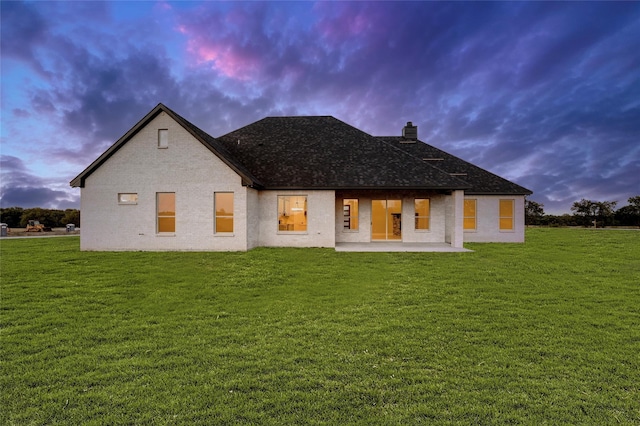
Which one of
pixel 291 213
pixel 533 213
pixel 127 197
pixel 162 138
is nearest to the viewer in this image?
pixel 162 138

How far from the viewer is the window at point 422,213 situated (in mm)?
18516

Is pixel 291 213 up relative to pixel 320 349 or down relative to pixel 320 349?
up

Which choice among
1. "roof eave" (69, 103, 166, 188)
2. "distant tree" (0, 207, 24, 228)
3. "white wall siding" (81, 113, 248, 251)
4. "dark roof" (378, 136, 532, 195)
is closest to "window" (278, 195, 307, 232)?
"white wall siding" (81, 113, 248, 251)

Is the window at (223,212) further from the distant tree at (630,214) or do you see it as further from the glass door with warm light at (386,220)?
the distant tree at (630,214)

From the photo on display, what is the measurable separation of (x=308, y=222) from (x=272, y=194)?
8.41ft

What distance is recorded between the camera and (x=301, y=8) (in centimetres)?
1476

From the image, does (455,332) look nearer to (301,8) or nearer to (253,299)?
(253,299)

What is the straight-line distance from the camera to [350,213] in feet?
60.5

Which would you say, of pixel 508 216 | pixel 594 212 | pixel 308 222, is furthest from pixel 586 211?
pixel 308 222

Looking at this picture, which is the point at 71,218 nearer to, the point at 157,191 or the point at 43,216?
the point at 43,216

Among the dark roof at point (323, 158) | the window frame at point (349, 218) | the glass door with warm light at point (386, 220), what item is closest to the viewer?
the dark roof at point (323, 158)

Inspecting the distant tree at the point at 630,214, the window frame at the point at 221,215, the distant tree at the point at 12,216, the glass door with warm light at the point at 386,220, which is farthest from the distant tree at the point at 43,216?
the distant tree at the point at 630,214

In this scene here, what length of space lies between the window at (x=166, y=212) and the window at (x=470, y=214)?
1769cm

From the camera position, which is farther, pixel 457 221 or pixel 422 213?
pixel 422 213
